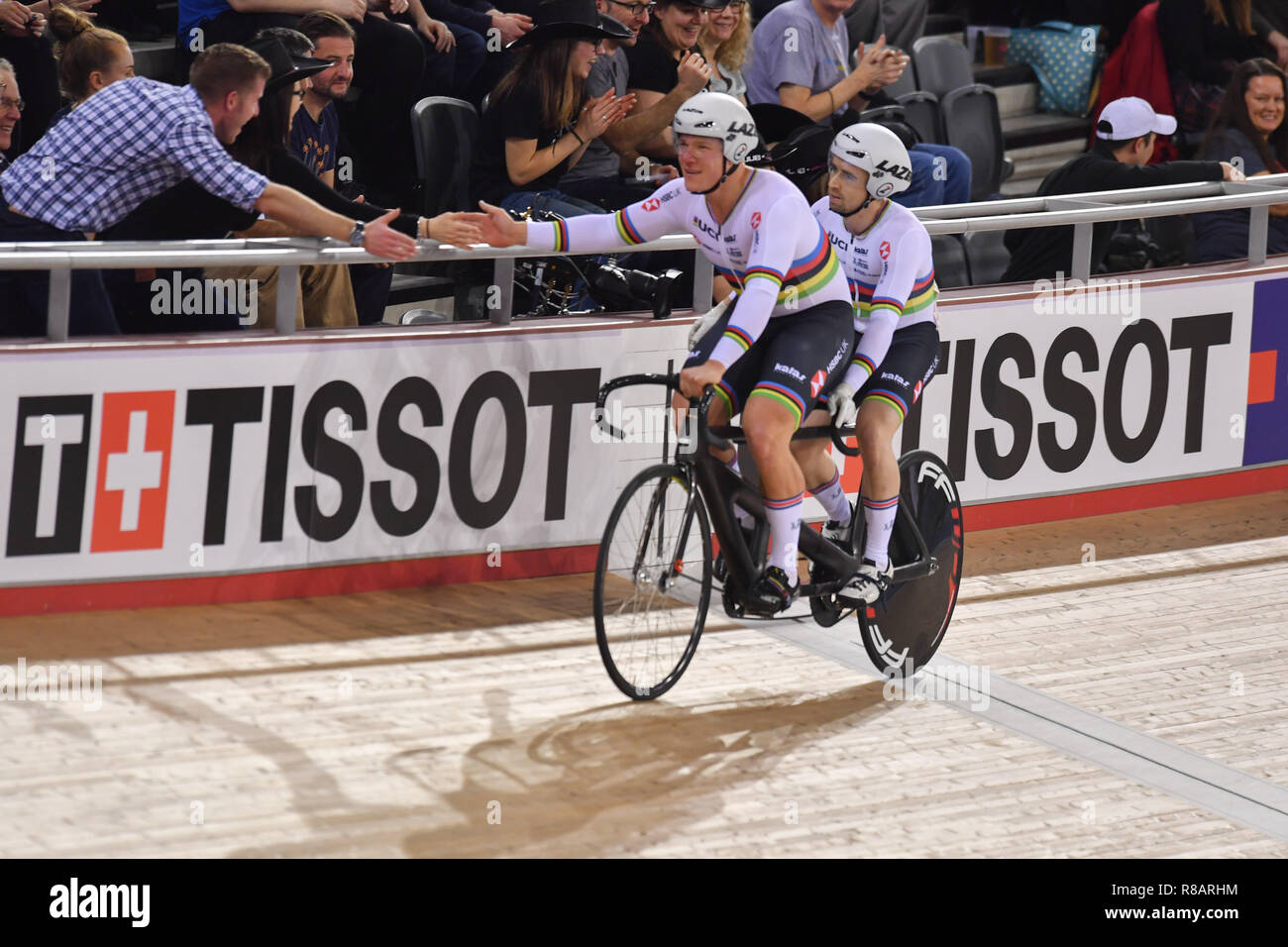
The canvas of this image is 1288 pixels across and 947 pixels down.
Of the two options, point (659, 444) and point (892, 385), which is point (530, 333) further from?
point (892, 385)

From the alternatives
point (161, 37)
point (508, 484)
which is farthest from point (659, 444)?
point (161, 37)

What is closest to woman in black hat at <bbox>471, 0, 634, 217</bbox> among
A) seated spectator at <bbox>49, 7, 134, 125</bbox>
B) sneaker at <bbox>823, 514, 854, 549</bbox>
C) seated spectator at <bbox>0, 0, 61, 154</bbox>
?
seated spectator at <bbox>49, 7, 134, 125</bbox>

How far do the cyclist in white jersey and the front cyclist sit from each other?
14cm

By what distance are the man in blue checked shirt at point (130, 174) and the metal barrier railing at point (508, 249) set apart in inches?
5.2

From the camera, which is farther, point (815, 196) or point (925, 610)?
point (815, 196)

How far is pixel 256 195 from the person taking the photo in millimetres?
6039

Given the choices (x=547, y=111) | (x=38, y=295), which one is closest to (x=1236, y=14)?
(x=547, y=111)

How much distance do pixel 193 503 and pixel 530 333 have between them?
1.43 meters

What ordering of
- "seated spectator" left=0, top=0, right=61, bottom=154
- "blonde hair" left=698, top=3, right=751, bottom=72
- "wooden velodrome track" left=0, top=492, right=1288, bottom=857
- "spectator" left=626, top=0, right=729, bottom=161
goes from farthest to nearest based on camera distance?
"blonde hair" left=698, top=3, right=751, bottom=72 < "spectator" left=626, top=0, right=729, bottom=161 < "seated spectator" left=0, top=0, right=61, bottom=154 < "wooden velodrome track" left=0, top=492, right=1288, bottom=857

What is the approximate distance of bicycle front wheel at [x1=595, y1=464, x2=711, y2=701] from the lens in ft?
17.9

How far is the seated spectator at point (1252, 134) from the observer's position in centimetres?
856

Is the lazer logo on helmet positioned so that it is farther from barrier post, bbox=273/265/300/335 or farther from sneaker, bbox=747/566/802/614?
barrier post, bbox=273/265/300/335

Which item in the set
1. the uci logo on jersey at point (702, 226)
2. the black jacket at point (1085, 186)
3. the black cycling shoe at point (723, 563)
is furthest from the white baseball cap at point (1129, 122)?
the black cycling shoe at point (723, 563)

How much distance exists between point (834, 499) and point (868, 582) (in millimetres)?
341
